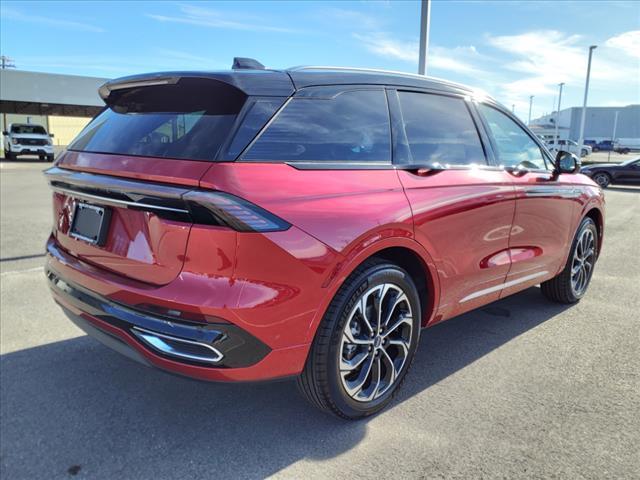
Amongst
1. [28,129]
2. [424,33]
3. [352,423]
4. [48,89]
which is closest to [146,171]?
[352,423]

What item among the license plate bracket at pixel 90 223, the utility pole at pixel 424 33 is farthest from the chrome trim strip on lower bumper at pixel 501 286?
the utility pole at pixel 424 33

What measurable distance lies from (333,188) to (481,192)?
4.29 ft

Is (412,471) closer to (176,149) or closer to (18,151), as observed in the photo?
(176,149)

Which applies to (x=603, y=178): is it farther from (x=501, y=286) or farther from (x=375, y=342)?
(x=375, y=342)

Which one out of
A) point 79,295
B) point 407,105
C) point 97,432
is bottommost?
point 97,432

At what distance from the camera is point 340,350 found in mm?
2510

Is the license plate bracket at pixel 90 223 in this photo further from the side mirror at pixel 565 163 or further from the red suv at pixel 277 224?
the side mirror at pixel 565 163

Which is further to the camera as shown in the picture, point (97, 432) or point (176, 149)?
point (97, 432)

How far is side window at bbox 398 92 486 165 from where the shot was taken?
9.86 ft

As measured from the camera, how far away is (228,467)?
7.78 feet

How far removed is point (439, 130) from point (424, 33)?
5796 millimetres

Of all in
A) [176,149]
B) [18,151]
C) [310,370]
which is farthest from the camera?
[18,151]

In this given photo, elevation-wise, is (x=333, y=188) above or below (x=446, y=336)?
above

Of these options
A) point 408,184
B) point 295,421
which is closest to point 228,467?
point 295,421
